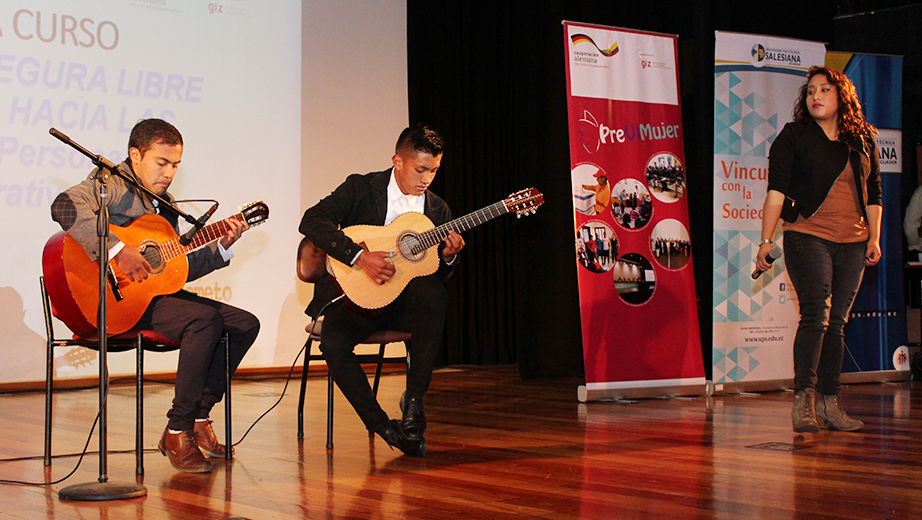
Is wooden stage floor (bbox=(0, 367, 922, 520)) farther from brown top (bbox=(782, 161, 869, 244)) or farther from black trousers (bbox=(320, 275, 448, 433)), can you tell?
brown top (bbox=(782, 161, 869, 244))

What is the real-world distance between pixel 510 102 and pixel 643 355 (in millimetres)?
2903

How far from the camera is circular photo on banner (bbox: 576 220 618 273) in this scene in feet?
13.6

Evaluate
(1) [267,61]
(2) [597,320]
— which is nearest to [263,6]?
(1) [267,61]

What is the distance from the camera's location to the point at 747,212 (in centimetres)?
451

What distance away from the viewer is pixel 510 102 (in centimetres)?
654

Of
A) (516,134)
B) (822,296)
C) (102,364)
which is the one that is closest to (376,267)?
(102,364)

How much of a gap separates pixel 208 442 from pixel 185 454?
24 cm

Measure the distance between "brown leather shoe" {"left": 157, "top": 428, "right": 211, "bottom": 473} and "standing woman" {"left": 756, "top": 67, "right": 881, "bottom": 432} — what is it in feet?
6.87

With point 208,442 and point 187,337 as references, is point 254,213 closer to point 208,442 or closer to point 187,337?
point 187,337

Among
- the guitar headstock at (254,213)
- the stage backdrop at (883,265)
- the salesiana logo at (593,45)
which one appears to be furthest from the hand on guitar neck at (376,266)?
the stage backdrop at (883,265)

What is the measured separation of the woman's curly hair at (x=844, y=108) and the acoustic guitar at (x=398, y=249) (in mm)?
1210

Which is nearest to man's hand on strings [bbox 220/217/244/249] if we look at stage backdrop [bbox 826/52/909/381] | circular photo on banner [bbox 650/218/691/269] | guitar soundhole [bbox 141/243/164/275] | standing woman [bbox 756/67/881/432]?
guitar soundhole [bbox 141/243/164/275]

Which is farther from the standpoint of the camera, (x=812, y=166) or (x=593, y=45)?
(x=593, y=45)

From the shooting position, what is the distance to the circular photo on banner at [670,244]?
433 centimetres
